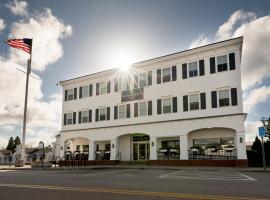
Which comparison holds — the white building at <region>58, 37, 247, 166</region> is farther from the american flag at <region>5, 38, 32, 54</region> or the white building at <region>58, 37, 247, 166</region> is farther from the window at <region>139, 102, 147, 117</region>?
the american flag at <region>5, 38, 32, 54</region>

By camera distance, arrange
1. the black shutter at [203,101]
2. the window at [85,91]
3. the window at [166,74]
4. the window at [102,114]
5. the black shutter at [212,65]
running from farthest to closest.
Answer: the window at [85,91] → the window at [102,114] → the window at [166,74] → the black shutter at [212,65] → the black shutter at [203,101]

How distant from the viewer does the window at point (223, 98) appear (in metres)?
24.8

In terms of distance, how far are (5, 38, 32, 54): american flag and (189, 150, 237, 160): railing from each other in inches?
798

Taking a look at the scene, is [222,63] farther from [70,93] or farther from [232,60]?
[70,93]

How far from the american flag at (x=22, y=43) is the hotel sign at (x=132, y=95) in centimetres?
1146

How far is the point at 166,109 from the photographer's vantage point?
28094mm

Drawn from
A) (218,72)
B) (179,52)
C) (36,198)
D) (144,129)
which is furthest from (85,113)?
(36,198)

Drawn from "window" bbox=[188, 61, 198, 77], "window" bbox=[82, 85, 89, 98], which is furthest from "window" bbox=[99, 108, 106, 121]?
"window" bbox=[188, 61, 198, 77]

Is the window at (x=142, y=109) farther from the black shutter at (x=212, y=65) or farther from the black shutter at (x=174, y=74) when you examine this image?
the black shutter at (x=212, y=65)

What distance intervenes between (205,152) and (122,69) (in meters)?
13.0

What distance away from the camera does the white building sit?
25.1m

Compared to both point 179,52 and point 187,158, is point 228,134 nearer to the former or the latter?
point 187,158

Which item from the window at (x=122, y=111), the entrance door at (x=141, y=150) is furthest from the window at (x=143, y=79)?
the entrance door at (x=141, y=150)

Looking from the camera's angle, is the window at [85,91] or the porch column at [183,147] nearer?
the porch column at [183,147]
